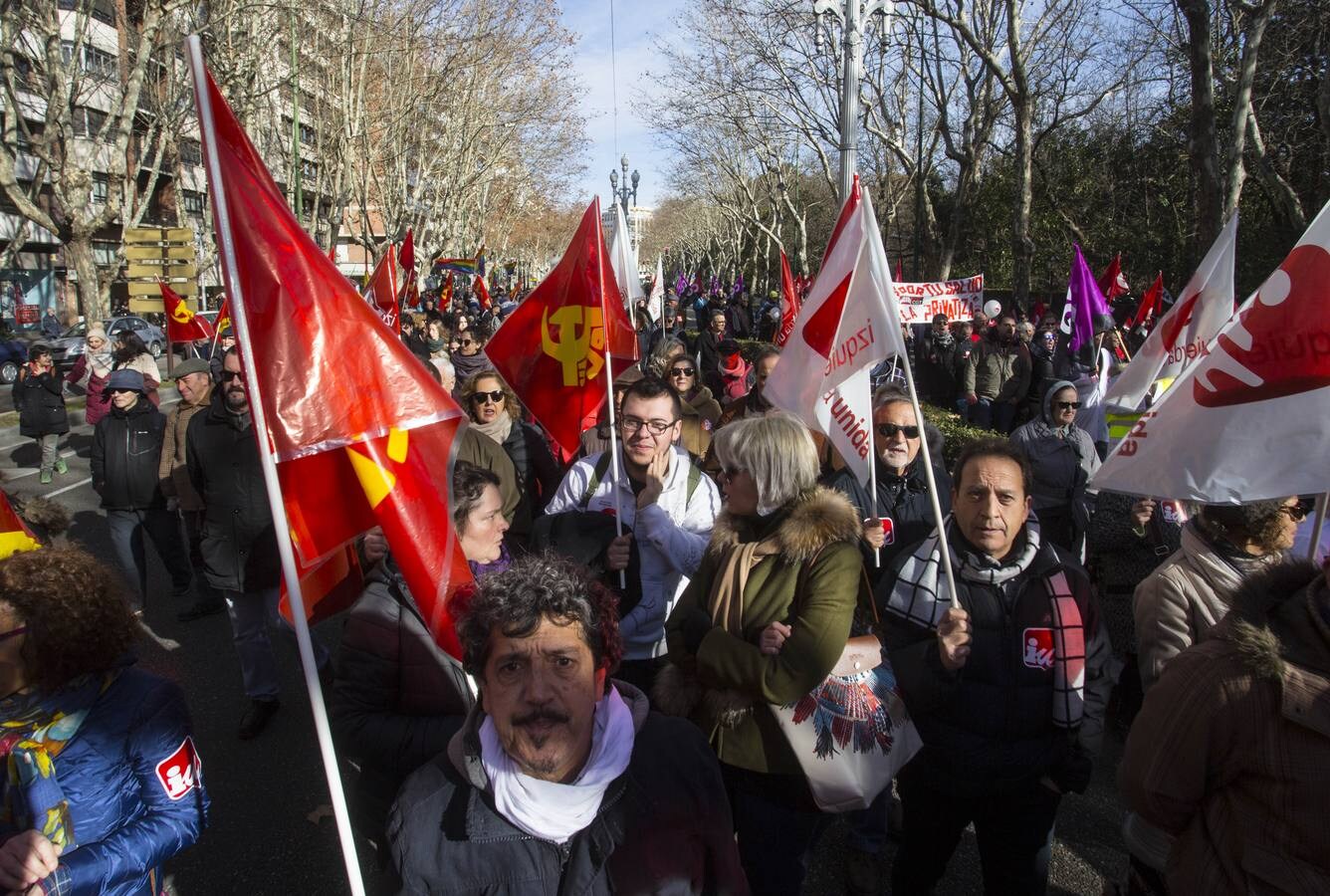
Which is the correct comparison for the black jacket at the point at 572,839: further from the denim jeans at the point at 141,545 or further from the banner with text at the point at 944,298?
the banner with text at the point at 944,298

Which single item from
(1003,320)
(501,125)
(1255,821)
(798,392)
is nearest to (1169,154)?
(1003,320)

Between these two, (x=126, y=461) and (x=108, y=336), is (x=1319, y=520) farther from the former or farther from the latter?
(x=108, y=336)

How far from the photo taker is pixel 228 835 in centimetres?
340

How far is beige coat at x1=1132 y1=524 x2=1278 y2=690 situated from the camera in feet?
8.29

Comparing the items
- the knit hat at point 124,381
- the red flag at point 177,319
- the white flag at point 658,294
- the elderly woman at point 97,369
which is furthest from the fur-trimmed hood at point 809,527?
the white flag at point 658,294

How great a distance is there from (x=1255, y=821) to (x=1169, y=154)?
26.2 meters

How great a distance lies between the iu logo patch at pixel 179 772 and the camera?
1998 millimetres

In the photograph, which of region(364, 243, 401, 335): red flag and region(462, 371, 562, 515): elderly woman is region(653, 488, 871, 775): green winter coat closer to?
region(462, 371, 562, 515): elderly woman

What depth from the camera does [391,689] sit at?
2.32 metres

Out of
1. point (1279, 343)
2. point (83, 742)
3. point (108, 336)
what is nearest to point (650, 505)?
point (83, 742)

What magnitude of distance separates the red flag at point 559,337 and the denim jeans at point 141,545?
3.22 m

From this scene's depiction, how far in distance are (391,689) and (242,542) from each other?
→ 7.81 feet

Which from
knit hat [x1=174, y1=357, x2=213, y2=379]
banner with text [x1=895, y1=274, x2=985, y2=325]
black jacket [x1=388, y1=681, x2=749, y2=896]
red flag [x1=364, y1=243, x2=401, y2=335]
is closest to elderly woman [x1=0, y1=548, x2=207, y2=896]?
black jacket [x1=388, y1=681, x2=749, y2=896]

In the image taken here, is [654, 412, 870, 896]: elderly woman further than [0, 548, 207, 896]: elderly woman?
Yes
